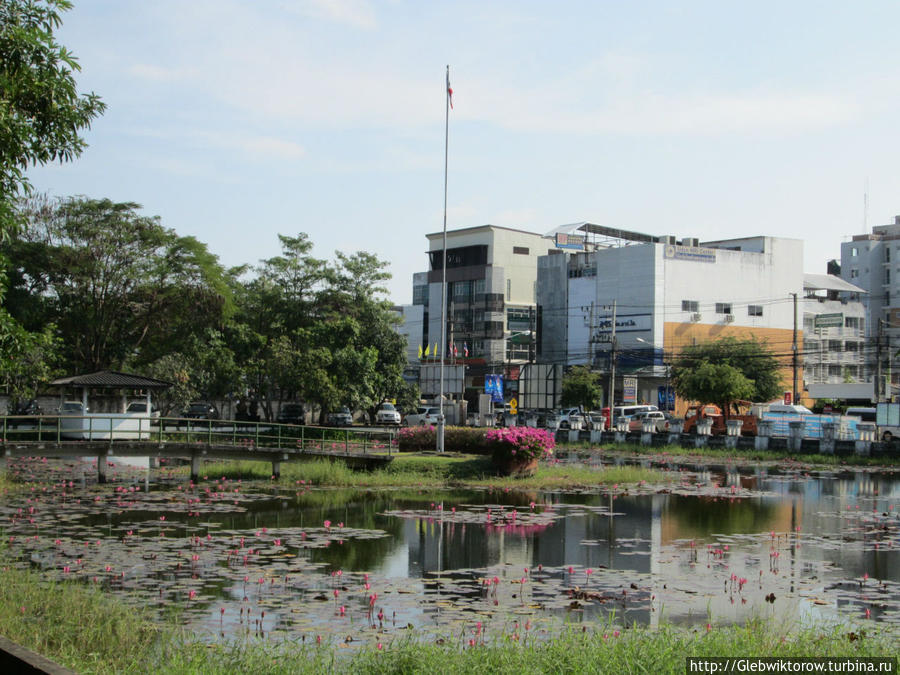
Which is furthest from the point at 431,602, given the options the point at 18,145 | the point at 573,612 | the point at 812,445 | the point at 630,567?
the point at 812,445

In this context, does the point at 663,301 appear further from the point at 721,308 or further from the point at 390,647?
the point at 390,647

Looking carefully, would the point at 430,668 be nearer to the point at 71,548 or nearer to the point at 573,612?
the point at 573,612

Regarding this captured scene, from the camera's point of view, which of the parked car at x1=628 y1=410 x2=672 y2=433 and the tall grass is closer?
the tall grass

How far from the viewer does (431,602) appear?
12.6m

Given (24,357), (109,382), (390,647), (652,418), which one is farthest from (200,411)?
(390,647)

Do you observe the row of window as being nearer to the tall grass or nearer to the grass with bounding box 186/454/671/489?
the grass with bounding box 186/454/671/489

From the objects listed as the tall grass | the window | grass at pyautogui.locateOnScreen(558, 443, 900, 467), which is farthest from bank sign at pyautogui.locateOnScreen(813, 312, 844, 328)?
the tall grass

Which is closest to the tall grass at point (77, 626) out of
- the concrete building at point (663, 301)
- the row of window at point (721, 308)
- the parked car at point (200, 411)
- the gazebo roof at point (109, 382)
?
the gazebo roof at point (109, 382)

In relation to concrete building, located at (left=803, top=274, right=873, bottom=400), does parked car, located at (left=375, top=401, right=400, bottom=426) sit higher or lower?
lower

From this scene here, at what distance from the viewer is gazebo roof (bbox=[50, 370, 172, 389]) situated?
34.7 m

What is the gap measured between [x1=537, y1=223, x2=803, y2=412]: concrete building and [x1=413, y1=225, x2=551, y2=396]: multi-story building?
463 inches

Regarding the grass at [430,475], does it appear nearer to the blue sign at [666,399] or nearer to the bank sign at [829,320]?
the blue sign at [666,399]

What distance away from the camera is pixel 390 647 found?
30.3 feet

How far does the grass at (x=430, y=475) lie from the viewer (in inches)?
1148
